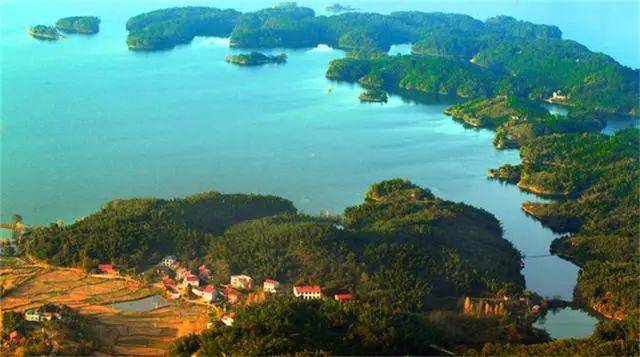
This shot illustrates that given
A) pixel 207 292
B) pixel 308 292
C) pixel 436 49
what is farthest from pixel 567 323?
pixel 436 49

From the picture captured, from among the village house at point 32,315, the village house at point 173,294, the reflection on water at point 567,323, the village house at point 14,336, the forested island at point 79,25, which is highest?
the forested island at point 79,25

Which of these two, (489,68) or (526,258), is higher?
(489,68)

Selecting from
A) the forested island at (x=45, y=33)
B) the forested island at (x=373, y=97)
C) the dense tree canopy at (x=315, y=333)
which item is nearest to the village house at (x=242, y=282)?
the dense tree canopy at (x=315, y=333)

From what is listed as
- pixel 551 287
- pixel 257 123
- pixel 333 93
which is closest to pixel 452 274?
pixel 551 287

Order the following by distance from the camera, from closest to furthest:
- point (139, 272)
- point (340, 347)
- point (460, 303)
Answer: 1. point (340, 347)
2. point (460, 303)
3. point (139, 272)

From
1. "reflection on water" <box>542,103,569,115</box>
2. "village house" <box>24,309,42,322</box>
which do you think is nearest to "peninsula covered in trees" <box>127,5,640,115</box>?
"reflection on water" <box>542,103,569,115</box>

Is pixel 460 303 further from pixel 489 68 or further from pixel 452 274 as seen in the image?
pixel 489 68

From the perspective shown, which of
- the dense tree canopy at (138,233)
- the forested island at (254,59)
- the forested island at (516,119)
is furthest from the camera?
the forested island at (254,59)

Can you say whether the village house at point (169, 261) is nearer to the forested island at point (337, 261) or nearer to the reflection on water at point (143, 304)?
the forested island at point (337, 261)
